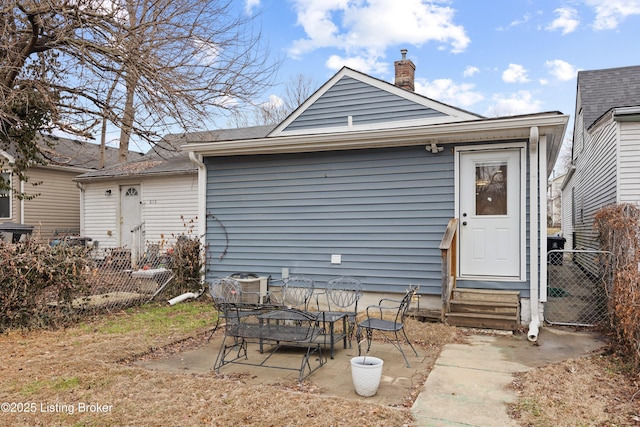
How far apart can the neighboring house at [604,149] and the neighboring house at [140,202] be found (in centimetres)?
946

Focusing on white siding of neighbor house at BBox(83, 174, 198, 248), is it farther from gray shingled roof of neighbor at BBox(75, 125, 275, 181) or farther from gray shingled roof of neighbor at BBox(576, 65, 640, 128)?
gray shingled roof of neighbor at BBox(576, 65, 640, 128)

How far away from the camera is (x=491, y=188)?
6797 millimetres

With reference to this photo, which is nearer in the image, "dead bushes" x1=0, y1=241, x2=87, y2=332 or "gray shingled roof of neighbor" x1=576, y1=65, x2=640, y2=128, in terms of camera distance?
"dead bushes" x1=0, y1=241, x2=87, y2=332

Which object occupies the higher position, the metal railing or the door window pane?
the door window pane

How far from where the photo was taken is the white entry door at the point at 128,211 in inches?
536

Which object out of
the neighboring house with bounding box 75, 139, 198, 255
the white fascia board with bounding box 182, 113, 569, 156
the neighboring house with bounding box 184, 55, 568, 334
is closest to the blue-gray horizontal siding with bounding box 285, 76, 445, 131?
the neighboring house with bounding box 184, 55, 568, 334

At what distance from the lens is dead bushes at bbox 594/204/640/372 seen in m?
4.27

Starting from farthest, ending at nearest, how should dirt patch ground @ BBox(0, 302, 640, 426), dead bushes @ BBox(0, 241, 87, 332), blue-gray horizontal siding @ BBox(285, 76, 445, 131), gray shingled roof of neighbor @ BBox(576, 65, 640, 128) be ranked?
gray shingled roof of neighbor @ BBox(576, 65, 640, 128) < blue-gray horizontal siding @ BBox(285, 76, 445, 131) < dead bushes @ BBox(0, 241, 87, 332) < dirt patch ground @ BBox(0, 302, 640, 426)

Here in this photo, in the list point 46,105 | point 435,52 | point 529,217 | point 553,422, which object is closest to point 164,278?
point 46,105

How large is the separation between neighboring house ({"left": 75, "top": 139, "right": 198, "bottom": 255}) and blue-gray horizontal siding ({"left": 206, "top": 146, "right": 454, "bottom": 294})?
409 centimetres

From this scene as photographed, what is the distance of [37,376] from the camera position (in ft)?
13.8

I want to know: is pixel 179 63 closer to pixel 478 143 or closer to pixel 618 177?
pixel 478 143

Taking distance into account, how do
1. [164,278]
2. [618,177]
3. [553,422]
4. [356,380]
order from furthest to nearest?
[164,278], [618,177], [356,380], [553,422]

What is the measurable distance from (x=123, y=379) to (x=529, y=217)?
5.51 meters
